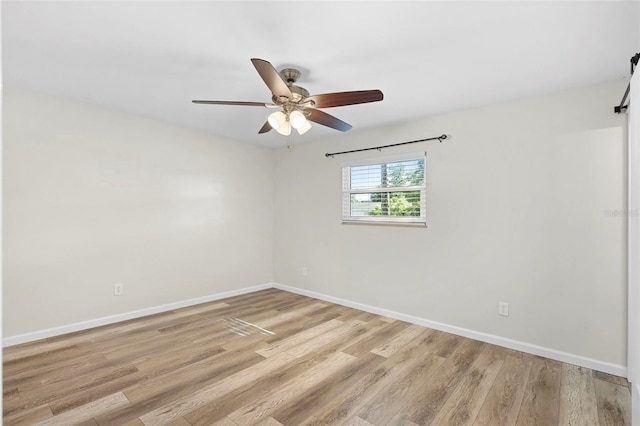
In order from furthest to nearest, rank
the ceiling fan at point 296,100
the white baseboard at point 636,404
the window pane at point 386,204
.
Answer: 1. the window pane at point 386,204
2. the ceiling fan at point 296,100
3. the white baseboard at point 636,404

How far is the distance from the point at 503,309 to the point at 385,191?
1767mm

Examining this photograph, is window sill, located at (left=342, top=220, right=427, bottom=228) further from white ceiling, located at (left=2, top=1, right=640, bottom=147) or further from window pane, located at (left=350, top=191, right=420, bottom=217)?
white ceiling, located at (left=2, top=1, right=640, bottom=147)

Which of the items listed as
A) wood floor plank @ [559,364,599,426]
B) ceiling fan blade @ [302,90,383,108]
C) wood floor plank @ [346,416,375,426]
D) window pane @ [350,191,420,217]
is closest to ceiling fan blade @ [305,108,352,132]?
ceiling fan blade @ [302,90,383,108]

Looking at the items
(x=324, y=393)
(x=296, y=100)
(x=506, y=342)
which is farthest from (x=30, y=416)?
(x=506, y=342)

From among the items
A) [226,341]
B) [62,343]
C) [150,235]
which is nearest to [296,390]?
[226,341]

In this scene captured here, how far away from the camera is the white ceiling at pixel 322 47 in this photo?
6.51 ft

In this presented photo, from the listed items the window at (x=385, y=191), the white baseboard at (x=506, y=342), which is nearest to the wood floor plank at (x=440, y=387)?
the white baseboard at (x=506, y=342)

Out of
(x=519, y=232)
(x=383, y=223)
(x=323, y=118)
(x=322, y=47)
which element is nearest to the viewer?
(x=322, y=47)

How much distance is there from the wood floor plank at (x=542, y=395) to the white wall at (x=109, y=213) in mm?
3694

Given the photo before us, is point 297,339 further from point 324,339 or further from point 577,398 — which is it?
point 577,398

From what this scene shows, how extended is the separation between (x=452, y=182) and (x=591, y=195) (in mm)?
1156

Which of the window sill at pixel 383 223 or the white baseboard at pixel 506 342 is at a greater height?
the window sill at pixel 383 223

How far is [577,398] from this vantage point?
2398mm

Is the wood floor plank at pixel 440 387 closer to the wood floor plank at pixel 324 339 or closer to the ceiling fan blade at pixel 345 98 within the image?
the wood floor plank at pixel 324 339
